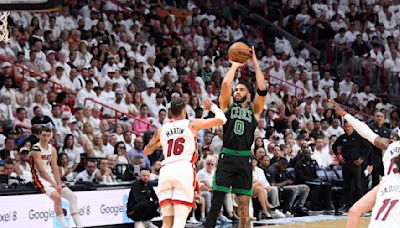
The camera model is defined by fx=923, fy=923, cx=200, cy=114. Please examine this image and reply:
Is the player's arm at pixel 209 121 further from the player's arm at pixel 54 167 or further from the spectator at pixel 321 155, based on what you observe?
the spectator at pixel 321 155

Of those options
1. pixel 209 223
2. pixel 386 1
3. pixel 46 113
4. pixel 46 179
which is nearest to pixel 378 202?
pixel 209 223

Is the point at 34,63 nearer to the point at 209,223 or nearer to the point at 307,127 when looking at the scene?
the point at 307,127

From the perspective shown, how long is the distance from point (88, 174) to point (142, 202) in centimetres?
151

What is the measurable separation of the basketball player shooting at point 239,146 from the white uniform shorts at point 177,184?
0.90 m

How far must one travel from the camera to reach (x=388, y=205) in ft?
26.2

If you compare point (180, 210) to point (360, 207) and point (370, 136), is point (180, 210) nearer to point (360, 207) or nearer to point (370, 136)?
point (370, 136)

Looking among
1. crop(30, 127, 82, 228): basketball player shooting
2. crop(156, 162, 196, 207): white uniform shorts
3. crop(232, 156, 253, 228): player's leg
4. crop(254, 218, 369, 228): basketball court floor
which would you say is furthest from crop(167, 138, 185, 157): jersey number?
crop(254, 218, 369, 228): basketball court floor

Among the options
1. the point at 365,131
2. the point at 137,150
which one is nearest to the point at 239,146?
the point at 365,131

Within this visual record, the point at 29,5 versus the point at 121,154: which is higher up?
the point at 29,5

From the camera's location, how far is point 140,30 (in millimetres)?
22344

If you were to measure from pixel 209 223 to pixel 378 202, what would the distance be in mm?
3342

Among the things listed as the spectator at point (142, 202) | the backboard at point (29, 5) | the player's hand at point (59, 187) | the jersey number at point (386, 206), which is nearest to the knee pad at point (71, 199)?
the player's hand at point (59, 187)

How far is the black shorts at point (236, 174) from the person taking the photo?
11.4 meters

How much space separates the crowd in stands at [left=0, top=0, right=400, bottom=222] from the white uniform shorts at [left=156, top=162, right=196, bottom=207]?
5016 mm
